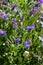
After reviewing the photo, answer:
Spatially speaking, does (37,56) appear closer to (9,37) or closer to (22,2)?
(9,37)

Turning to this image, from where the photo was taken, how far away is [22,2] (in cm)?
332

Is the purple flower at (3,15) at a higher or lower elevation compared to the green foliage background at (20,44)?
higher

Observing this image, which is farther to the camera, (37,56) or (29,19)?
(29,19)

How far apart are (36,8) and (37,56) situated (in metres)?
0.62

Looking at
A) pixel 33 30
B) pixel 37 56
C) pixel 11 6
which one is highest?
pixel 11 6

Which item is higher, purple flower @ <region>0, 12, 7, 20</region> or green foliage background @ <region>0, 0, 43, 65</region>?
purple flower @ <region>0, 12, 7, 20</region>

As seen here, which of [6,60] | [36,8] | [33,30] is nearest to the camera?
[6,60]

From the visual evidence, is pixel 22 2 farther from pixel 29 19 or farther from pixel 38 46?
pixel 38 46

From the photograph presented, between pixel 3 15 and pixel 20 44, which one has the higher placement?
pixel 3 15

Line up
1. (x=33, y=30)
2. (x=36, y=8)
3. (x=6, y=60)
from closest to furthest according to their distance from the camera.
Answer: (x=6, y=60) → (x=33, y=30) → (x=36, y=8)

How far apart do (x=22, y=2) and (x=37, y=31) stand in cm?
46

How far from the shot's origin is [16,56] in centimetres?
276

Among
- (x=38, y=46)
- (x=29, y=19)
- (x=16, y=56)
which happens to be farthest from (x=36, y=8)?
(x=16, y=56)

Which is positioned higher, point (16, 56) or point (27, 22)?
point (27, 22)
